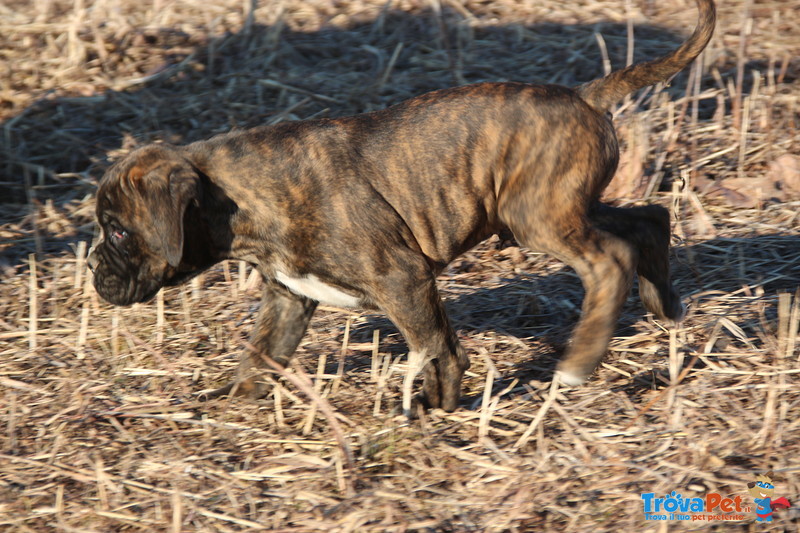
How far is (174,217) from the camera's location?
172 inches

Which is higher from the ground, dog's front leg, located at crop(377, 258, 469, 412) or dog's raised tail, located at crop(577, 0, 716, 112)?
dog's raised tail, located at crop(577, 0, 716, 112)

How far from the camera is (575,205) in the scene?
4598 mm

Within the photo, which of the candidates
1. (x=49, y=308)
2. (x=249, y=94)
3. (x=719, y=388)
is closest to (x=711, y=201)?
(x=719, y=388)

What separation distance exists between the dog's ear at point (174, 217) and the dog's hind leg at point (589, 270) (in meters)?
1.58

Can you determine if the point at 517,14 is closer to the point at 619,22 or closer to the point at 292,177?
the point at 619,22

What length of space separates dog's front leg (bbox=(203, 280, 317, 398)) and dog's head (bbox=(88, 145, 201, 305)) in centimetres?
54

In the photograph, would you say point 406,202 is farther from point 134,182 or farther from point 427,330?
point 134,182

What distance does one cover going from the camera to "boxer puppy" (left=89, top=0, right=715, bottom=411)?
4535 millimetres

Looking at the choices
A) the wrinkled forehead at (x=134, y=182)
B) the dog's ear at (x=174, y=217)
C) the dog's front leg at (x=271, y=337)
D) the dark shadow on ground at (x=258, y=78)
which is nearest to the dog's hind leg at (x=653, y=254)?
the dog's front leg at (x=271, y=337)

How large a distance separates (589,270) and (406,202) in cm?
97

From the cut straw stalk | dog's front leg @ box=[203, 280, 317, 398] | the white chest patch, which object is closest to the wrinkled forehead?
the white chest patch

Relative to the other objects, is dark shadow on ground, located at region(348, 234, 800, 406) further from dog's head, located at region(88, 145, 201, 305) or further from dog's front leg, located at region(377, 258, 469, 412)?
dog's head, located at region(88, 145, 201, 305)

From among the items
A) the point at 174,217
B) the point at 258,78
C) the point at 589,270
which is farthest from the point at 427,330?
the point at 258,78

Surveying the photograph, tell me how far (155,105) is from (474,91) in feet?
13.9
